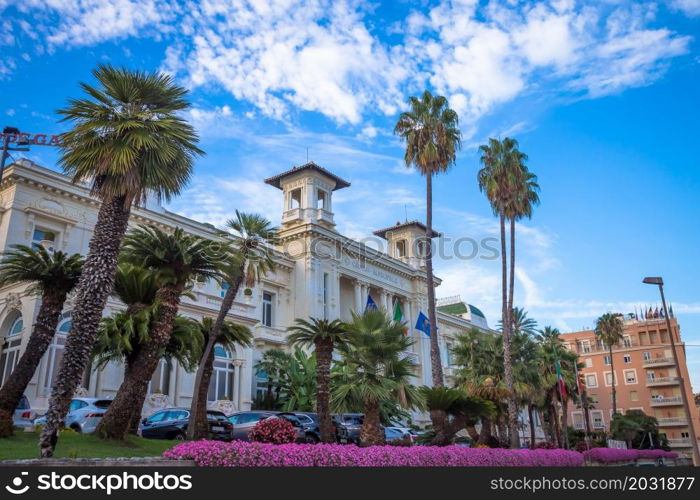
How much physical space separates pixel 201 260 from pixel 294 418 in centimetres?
800

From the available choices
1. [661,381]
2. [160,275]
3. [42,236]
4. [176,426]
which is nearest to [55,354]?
[176,426]

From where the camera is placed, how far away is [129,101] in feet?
60.1

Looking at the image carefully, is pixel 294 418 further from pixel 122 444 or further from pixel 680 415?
pixel 680 415

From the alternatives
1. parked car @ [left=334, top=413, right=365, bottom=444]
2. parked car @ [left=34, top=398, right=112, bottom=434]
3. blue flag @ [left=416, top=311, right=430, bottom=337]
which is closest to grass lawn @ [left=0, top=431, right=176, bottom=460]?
parked car @ [left=34, top=398, right=112, bottom=434]

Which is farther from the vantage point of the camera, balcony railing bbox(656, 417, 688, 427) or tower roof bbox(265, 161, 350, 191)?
balcony railing bbox(656, 417, 688, 427)

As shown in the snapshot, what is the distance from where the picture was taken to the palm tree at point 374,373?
20203 millimetres

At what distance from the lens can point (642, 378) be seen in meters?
77.1

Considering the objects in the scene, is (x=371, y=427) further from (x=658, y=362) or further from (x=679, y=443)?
(x=658, y=362)

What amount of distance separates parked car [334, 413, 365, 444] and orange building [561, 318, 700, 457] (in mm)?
55194

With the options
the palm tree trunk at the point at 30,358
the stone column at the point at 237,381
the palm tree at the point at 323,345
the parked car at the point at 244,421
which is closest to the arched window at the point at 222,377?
the stone column at the point at 237,381

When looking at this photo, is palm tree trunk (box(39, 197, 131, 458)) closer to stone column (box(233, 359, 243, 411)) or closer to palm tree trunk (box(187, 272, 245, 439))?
palm tree trunk (box(187, 272, 245, 439))

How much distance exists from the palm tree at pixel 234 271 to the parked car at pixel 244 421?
2589 mm

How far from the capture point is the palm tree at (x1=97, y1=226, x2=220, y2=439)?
59.4 ft

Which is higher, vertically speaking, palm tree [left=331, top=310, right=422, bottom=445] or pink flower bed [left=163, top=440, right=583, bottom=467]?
palm tree [left=331, top=310, right=422, bottom=445]
